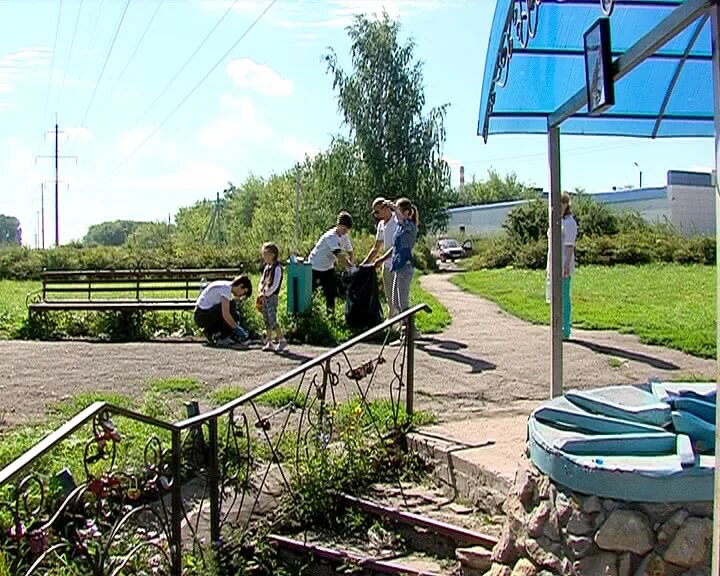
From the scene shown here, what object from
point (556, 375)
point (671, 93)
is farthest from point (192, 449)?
Answer: point (671, 93)

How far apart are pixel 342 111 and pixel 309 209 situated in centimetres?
528

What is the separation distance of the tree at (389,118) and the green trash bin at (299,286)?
81.8ft

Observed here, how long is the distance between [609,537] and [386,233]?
7.35 metres

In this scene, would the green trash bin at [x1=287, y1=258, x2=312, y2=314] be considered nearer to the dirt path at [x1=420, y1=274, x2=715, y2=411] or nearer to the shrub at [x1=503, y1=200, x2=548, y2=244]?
the dirt path at [x1=420, y1=274, x2=715, y2=411]

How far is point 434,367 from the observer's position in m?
A: 8.98

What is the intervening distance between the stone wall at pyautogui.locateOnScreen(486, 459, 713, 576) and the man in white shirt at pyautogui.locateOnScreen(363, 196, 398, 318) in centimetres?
630

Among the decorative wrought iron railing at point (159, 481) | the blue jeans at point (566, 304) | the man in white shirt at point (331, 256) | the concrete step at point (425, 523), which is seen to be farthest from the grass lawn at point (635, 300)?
the concrete step at point (425, 523)

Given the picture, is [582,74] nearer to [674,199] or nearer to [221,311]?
[221,311]

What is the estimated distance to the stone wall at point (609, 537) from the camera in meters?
3.24

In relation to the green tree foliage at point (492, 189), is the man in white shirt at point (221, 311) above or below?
below

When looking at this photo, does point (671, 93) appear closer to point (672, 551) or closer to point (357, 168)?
point (672, 551)

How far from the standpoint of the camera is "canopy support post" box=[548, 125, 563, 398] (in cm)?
525

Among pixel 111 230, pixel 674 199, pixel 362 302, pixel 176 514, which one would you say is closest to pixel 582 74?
pixel 176 514

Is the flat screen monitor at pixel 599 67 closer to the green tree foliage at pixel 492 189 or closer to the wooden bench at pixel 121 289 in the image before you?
the wooden bench at pixel 121 289
